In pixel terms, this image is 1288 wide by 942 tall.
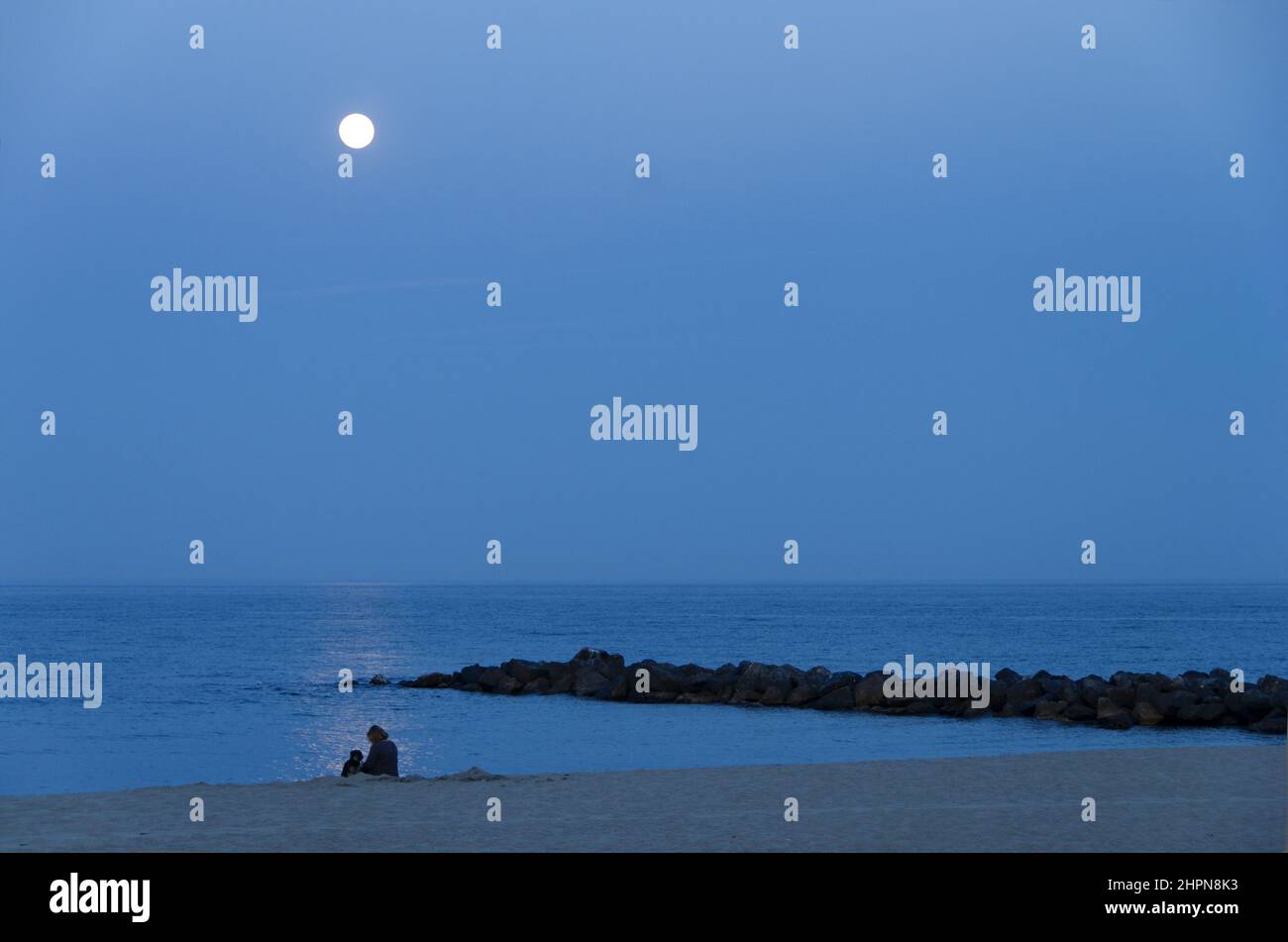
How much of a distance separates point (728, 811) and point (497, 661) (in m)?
54.5

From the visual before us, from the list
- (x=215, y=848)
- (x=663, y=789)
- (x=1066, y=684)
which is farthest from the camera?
(x=1066, y=684)

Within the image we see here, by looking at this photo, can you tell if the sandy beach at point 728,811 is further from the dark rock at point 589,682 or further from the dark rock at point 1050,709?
the dark rock at point 589,682

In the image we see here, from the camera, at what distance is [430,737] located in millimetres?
33094

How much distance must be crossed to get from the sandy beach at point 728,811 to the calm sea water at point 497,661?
11.5 meters

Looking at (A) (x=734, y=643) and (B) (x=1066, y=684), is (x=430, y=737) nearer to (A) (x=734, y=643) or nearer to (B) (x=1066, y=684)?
(B) (x=1066, y=684)

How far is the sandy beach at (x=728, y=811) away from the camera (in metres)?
11.2

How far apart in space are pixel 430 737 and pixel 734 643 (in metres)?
47.9

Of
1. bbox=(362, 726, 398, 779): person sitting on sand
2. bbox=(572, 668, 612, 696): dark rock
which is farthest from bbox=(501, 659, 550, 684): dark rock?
bbox=(362, 726, 398, 779): person sitting on sand

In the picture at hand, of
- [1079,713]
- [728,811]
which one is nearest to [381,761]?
[728,811]

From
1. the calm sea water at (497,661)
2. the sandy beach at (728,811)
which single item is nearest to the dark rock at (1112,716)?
the calm sea water at (497,661)

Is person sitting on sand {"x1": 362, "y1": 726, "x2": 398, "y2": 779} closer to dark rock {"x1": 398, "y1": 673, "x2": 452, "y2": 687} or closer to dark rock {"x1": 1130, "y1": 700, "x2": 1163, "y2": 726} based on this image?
dark rock {"x1": 1130, "y1": 700, "x2": 1163, "y2": 726}

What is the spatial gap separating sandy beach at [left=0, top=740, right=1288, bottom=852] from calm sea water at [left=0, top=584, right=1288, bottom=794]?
37.8 feet
